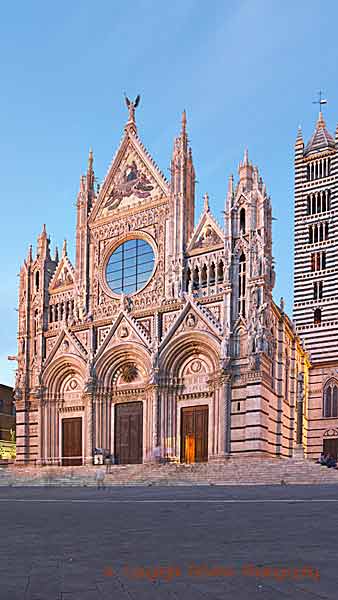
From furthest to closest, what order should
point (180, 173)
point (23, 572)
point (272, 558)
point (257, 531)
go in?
Answer: 1. point (180, 173)
2. point (257, 531)
3. point (272, 558)
4. point (23, 572)

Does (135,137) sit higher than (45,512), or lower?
higher

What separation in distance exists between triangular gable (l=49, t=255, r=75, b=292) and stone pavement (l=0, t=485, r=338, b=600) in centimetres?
3356

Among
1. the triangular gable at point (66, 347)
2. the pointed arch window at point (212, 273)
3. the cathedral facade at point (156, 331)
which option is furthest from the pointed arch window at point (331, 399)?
the triangular gable at point (66, 347)

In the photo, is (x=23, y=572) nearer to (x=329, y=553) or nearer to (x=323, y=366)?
(x=329, y=553)

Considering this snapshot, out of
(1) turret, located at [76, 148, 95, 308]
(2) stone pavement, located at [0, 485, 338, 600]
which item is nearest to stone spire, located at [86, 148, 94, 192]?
(1) turret, located at [76, 148, 95, 308]

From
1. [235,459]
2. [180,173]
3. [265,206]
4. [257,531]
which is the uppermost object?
[180,173]

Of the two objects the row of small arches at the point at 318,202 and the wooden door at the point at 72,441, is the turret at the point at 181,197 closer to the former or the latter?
the wooden door at the point at 72,441

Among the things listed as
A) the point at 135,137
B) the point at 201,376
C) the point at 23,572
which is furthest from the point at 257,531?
the point at 135,137

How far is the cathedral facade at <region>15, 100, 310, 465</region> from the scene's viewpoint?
3566 centimetres

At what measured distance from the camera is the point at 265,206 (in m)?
36.8

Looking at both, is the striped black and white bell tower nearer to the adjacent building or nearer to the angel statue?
the adjacent building

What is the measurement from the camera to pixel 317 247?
54.6m

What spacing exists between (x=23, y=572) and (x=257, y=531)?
4218 mm

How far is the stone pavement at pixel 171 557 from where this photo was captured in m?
5.42
